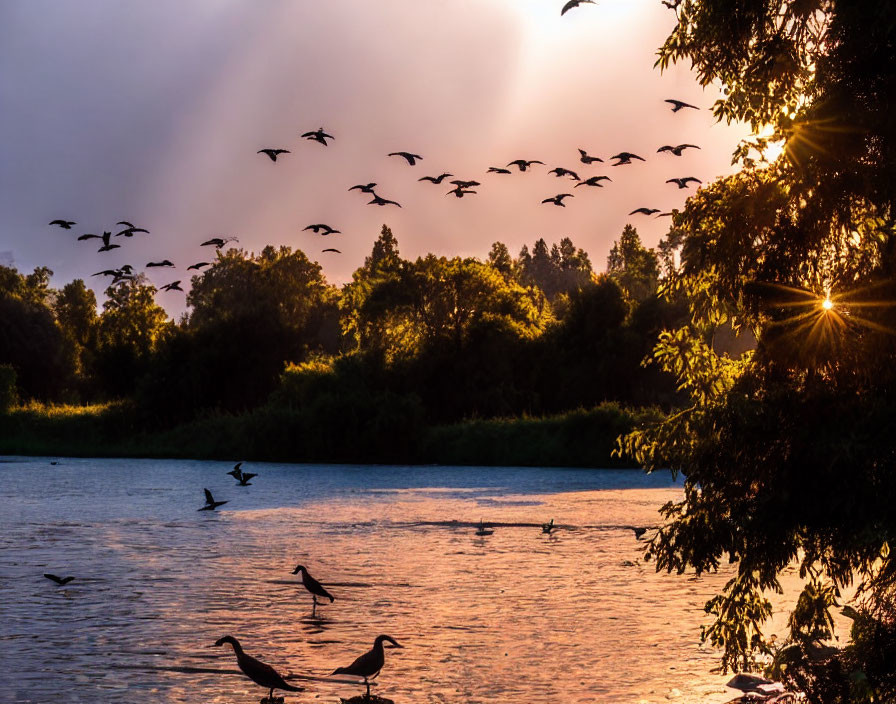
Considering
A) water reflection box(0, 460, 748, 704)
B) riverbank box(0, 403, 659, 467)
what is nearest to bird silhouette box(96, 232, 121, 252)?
water reflection box(0, 460, 748, 704)

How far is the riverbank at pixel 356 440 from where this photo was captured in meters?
65.8

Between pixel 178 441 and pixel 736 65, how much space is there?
2711 inches

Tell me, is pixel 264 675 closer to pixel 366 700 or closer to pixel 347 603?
pixel 366 700

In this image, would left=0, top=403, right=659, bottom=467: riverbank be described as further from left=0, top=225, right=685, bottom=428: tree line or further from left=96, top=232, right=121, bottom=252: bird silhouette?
left=96, top=232, right=121, bottom=252: bird silhouette

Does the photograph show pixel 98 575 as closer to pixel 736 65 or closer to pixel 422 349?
pixel 736 65

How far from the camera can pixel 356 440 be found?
2729 inches

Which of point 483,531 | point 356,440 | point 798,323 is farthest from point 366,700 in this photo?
point 356,440

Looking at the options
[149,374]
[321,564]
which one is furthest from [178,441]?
[321,564]

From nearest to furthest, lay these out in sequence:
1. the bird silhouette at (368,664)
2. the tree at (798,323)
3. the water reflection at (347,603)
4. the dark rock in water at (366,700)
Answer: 1. the tree at (798,323)
2. the dark rock in water at (366,700)
3. the bird silhouette at (368,664)
4. the water reflection at (347,603)

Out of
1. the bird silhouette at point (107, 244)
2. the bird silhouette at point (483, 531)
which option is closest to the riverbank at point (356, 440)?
the bird silhouette at point (483, 531)

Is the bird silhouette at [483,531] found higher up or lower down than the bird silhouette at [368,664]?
higher up

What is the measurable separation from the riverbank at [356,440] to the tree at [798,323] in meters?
48.9

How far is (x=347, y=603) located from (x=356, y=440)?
4912cm

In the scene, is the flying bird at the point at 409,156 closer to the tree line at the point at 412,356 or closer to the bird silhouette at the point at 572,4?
the bird silhouette at the point at 572,4
